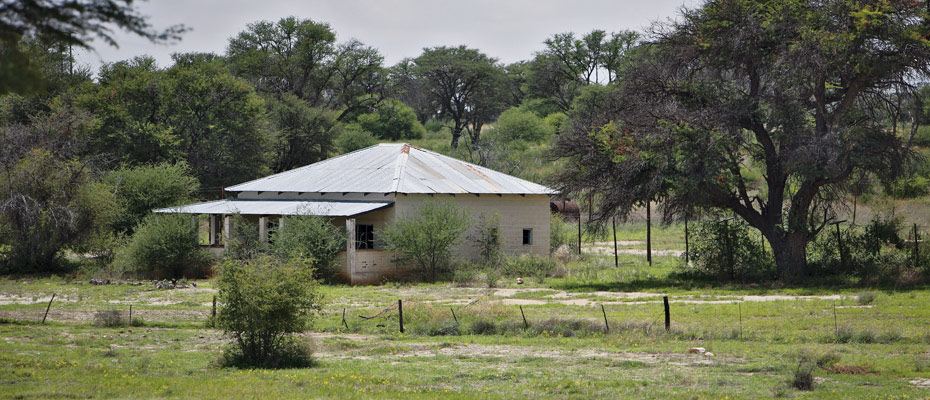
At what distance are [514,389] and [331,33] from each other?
67.5 metres

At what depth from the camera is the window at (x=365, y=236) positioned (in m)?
36.4

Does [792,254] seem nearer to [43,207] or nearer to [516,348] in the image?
[516,348]

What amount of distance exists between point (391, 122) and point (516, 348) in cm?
6871

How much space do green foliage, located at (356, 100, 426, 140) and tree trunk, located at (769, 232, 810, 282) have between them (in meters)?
56.8

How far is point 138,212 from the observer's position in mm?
40562

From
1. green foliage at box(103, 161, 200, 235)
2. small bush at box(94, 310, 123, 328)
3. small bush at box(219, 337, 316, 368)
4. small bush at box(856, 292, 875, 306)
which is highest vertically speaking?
green foliage at box(103, 161, 200, 235)

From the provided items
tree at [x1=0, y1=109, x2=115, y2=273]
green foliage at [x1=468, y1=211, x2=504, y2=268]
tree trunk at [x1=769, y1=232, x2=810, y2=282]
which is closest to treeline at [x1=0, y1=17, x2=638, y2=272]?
tree at [x1=0, y1=109, x2=115, y2=273]

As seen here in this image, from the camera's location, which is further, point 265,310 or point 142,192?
point 142,192

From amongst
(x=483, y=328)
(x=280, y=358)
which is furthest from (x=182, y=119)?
(x=280, y=358)

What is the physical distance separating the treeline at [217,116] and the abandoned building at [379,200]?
13.9ft

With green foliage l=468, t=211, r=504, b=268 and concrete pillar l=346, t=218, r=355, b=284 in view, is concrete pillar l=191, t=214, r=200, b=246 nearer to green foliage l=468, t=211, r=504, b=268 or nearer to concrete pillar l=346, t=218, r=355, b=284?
concrete pillar l=346, t=218, r=355, b=284

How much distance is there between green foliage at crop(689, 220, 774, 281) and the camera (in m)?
29.2

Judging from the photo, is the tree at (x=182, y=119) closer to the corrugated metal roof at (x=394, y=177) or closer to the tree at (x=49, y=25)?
the corrugated metal roof at (x=394, y=177)

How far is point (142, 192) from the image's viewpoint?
40500 mm
